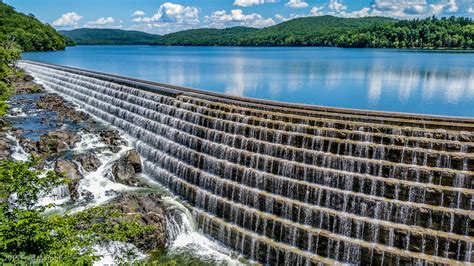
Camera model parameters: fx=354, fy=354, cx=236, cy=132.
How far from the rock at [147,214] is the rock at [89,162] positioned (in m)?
6.63

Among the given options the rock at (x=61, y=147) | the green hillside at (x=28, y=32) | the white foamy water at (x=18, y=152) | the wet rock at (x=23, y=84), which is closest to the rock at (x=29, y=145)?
the white foamy water at (x=18, y=152)

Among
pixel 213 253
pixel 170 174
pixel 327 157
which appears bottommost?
pixel 213 253

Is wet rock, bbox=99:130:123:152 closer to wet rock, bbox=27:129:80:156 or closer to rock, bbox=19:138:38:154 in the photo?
wet rock, bbox=27:129:80:156

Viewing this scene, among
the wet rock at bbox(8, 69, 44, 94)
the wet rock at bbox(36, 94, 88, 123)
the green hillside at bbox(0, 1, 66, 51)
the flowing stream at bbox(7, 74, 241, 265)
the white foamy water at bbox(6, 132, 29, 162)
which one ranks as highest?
the green hillside at bbox(0, 1, 66, 51)

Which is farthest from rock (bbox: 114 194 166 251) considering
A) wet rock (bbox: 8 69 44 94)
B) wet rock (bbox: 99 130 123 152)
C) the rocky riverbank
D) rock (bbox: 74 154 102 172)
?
wet rock (bbox: 8 69 44 94)

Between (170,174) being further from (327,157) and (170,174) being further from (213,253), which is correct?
(327,157)

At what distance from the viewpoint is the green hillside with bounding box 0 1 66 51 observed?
5647 inches

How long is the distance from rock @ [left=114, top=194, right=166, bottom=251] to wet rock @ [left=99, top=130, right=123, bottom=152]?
10.9 meters

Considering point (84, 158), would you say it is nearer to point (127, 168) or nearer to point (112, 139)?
point (127, 168)

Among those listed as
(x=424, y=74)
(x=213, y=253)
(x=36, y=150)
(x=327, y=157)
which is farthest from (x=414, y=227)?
(x=424, y=74)

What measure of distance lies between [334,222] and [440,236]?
4.87 metres

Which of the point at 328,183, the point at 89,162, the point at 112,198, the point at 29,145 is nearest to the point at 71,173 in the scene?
the point at 89,162

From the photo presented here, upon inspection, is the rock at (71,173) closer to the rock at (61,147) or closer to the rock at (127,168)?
the rock at (127,168)

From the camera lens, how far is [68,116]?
147ft
